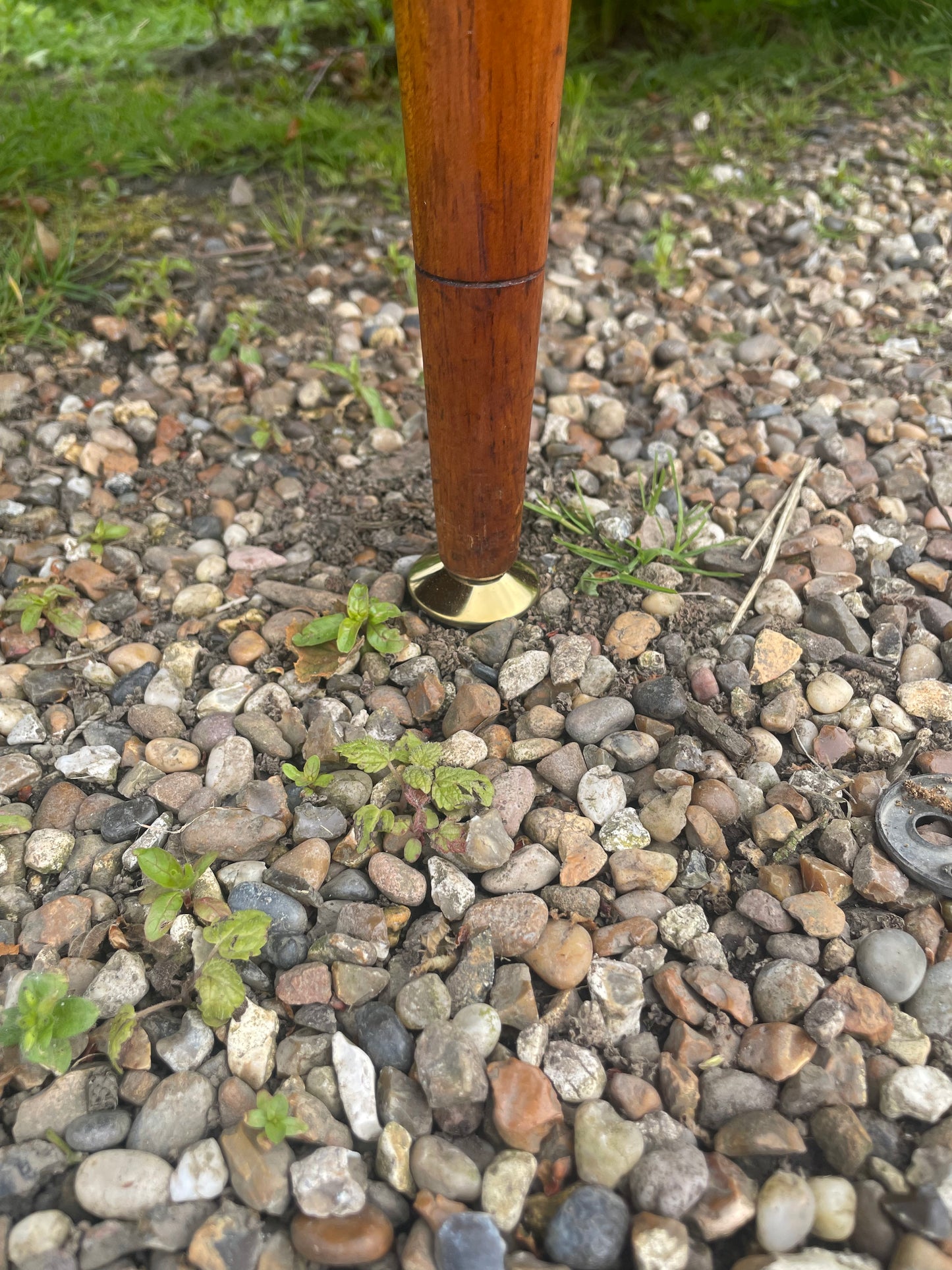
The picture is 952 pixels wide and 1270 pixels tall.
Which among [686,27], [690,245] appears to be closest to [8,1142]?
[690,245]

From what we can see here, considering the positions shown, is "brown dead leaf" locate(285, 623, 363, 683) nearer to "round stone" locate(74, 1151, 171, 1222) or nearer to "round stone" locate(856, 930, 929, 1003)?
"round stone" locate(74, 1151, 171, 1222)

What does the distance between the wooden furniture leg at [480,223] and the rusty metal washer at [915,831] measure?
79 centimetres

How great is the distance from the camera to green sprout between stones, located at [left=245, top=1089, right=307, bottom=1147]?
45.0 inches

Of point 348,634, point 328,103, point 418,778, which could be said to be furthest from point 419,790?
point 328,103

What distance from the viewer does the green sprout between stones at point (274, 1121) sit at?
1144 mm

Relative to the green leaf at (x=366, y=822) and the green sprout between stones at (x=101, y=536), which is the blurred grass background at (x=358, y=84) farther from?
the green leaf at (x=366, y=822)

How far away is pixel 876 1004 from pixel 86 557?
67.7 inches

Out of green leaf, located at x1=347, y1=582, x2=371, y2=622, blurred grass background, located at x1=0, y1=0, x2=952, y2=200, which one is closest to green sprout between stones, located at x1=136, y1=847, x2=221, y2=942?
green leaf, located at x1=347, y1=582, x2=371, y2=622

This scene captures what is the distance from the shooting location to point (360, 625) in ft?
5.61

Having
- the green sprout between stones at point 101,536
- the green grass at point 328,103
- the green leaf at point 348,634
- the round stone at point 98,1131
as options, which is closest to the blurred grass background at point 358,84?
the green grass at point 328,103

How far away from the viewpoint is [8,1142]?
1.20 metres

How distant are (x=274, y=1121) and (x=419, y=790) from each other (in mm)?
524

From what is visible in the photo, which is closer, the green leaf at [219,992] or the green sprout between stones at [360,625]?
the green leaf at [219,992]

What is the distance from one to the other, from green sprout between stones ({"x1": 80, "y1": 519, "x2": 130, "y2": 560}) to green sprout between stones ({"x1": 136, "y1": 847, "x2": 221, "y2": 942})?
2.81ft
